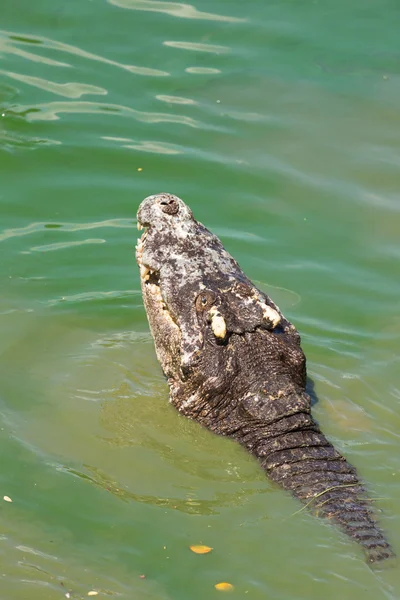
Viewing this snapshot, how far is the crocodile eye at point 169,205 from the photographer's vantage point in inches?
339

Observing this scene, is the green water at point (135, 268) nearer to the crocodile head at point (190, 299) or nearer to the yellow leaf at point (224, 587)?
the yellow leaf at point (224, 587)

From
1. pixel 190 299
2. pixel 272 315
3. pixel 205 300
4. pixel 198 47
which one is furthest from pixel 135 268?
pixel 198 47

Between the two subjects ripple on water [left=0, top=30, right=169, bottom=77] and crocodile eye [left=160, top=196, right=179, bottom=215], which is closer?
crocodile eye [left=160, top=196, right=179, bottom=215]

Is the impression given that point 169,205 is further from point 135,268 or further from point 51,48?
point 51,48

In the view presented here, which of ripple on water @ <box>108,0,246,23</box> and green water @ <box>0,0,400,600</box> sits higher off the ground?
ripple on water @ <box>108,0,246,23</box>

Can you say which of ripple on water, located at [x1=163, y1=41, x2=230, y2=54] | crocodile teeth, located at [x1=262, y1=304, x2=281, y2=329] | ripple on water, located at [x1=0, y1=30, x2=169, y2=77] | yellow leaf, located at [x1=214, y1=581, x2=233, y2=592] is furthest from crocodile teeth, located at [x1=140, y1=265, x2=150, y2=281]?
ripple on water, located at [x1=163, y1=41, x2=230, y2=54]

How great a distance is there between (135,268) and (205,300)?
9.27ft

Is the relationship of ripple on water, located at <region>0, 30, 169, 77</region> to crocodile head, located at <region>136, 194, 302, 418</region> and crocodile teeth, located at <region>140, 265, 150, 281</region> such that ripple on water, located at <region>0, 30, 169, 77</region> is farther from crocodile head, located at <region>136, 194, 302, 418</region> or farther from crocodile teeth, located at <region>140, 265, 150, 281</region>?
crocodile teeth, located at <region>140, 265, 150, 281</region>

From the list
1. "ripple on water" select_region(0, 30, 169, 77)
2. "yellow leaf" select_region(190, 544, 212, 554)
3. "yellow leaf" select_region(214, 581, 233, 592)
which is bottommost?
"yellow leaf" select_region(214, 581, 233, 592)

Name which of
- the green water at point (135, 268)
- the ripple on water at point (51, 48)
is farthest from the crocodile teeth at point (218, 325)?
the ripple on water at point (51, 48)

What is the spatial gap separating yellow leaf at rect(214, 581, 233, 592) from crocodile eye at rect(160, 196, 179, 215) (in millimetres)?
3659

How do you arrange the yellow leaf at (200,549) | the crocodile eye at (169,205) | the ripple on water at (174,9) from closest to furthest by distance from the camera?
the yellow leaf at (200,549) < the crocodile eye at (169,205) < the ripple on water at (174,9)

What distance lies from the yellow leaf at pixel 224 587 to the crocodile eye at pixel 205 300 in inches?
94.6

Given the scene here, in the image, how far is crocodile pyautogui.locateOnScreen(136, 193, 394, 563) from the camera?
712 cm
